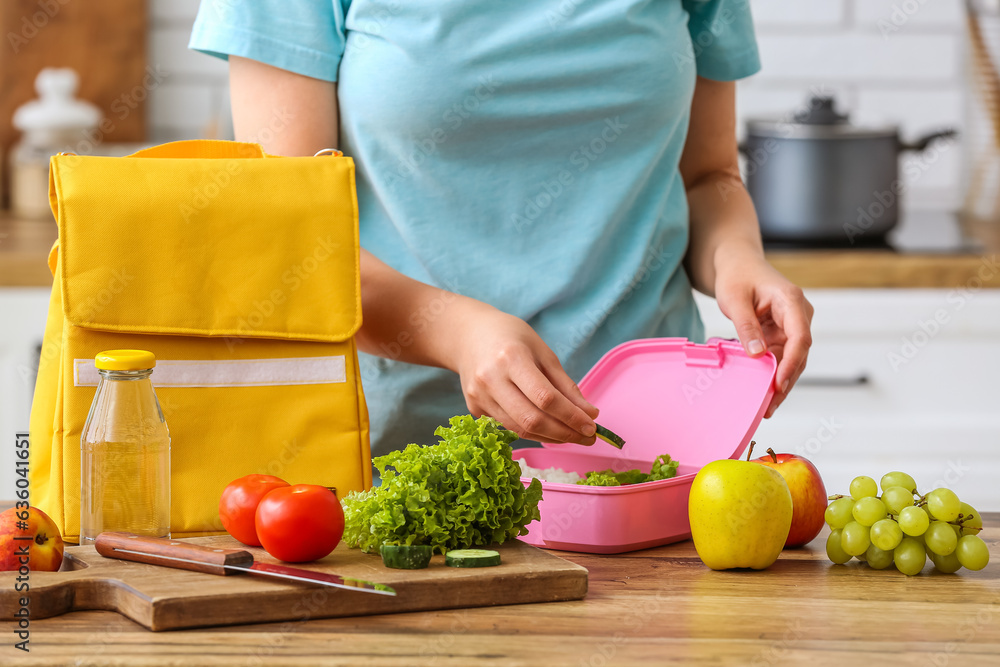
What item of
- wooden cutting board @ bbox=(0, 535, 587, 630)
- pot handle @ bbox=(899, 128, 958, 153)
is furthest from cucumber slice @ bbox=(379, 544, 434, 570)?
pot handle @ bbox=(899, 128, 958, 153)

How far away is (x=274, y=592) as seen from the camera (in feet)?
2.24

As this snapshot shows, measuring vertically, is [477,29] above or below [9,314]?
above

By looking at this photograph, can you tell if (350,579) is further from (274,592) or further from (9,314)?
(9,314)

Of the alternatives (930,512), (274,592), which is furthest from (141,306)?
(930,512)

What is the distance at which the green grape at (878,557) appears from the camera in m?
0.81

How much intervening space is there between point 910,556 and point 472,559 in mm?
337

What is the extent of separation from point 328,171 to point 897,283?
1250 millimetres

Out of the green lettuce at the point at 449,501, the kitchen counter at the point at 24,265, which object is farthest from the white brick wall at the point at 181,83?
the green lettuce at the point at 449,501

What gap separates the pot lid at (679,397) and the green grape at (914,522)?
0.15m

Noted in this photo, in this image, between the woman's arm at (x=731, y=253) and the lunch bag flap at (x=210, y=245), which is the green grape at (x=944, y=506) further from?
the lunch bag flap at (x=210, y=245)

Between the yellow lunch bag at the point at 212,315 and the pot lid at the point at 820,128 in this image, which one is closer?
the yellow lunch bag at the point at 212,315

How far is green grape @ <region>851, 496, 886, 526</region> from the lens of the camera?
81 centimetres

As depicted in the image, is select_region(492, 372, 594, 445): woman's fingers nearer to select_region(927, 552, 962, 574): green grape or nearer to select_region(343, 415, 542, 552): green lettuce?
select_region(343, 415, 542, 552): green lettuce

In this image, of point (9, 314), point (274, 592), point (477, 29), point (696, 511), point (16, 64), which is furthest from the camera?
point (16, 64)
